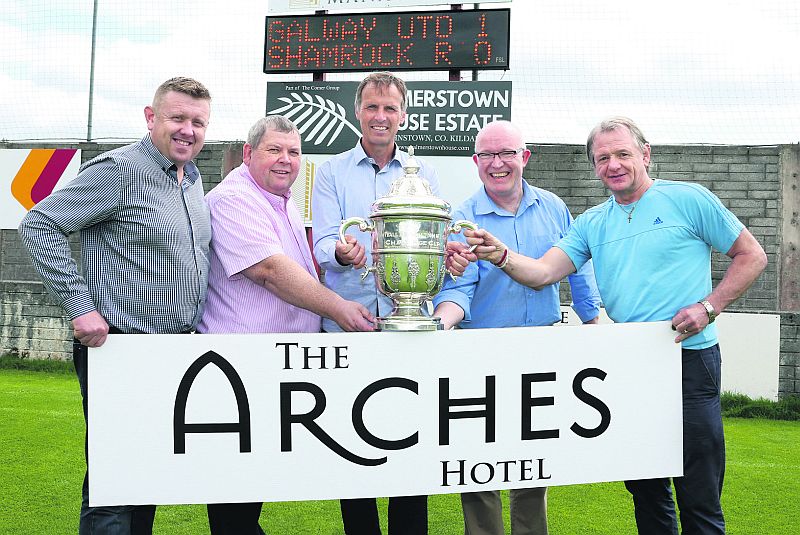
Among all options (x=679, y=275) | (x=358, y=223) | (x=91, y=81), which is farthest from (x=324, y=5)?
(x=679, y=275)

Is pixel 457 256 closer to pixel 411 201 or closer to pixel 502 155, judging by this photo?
pixel 411 201

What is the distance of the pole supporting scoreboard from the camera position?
5.46m

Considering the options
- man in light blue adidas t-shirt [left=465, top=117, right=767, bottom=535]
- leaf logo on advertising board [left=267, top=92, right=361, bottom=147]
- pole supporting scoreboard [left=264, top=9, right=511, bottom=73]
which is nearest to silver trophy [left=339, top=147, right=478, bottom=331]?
man in light blue adidas t-shirt [left=465, top=117, right=767, bottom=535]

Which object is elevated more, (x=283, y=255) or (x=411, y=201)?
(x=411, y=201)

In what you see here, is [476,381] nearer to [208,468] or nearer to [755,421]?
[208,468]

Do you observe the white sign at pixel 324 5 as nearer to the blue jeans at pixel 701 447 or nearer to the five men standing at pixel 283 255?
the five men standing at pixel 283 255

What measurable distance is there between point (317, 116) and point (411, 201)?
14.2ft

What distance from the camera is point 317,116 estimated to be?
19.8 feet

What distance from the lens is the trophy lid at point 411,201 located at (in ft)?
6.30

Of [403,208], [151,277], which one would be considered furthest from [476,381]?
[151,277]

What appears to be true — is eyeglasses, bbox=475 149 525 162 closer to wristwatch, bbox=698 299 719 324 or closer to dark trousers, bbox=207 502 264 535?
wristwatch, bbox=698 299 719 324

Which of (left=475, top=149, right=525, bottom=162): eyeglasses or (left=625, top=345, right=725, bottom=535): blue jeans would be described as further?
(left=475, top=149, right=525, bottom=162): eyeglasses

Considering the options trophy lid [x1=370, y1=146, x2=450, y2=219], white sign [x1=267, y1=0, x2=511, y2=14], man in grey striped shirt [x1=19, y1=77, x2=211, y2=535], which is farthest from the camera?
white sign [x1=267, y1=0, x2=511, y2=14]

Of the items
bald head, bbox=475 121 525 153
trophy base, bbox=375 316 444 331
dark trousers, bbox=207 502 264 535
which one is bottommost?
dark trousers, bbox=207 502 264 535
